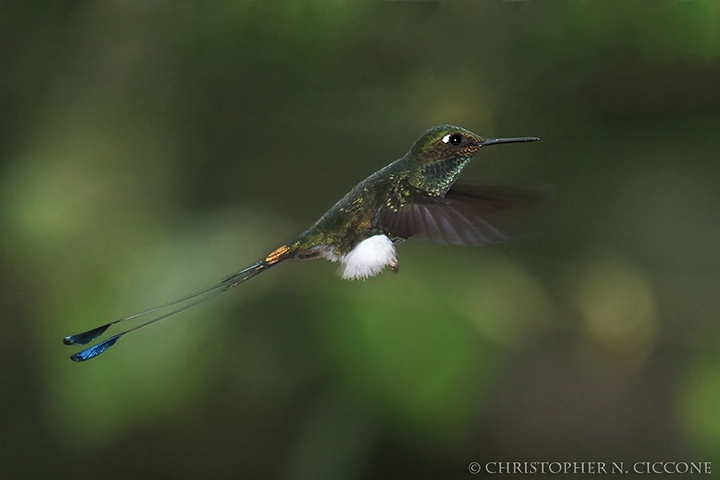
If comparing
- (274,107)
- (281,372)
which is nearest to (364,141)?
(274,107)

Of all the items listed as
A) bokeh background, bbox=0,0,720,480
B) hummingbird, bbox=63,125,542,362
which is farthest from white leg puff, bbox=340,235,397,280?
bokeh background, bbox=0,0,720,480

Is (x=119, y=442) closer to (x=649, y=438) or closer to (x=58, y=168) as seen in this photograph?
(x=58, y=168)

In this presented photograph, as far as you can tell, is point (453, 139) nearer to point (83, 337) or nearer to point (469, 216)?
point (469, 216)

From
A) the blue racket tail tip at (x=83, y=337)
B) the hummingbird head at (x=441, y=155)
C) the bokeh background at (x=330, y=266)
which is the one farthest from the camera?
the bokeh background at (x=330, y=266)

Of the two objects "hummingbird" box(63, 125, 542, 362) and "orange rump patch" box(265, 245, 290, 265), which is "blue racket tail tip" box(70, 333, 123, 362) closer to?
"hummingbird" box(63, 125, 542, 362)

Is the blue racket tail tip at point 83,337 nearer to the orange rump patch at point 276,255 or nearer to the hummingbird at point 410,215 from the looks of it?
the hummingbird at point 410,215

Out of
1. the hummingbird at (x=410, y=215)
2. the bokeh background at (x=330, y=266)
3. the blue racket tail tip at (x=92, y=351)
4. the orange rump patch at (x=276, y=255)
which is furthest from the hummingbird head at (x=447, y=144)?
the bokeh background at (x=330, y=266)

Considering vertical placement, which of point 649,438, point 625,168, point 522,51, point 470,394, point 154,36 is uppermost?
point 154,36
